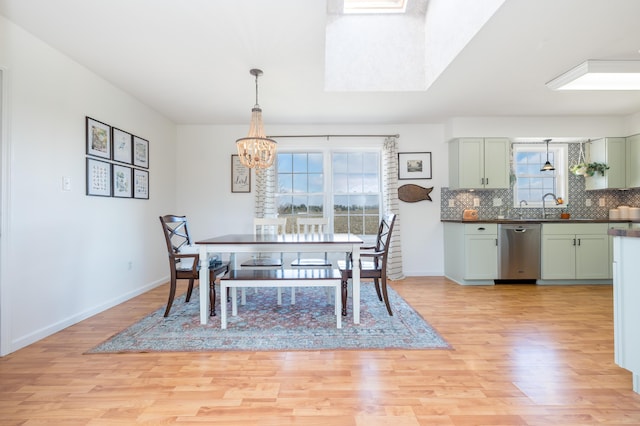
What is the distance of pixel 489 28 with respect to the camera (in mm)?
2314

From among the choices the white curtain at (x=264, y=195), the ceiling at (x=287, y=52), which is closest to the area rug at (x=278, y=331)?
the white curtain at (x=264, y=195)

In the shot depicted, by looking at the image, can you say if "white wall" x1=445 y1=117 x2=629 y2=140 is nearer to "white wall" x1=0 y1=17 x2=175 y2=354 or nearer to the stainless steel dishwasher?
the stainless steel dishwasher

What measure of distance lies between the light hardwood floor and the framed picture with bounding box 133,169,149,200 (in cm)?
176

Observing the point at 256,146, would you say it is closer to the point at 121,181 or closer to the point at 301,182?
the point at 121,181

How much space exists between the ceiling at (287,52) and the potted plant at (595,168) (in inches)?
29.4

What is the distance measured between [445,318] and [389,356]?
41.5 inches

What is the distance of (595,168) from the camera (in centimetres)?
457

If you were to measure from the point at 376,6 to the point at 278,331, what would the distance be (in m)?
3.44

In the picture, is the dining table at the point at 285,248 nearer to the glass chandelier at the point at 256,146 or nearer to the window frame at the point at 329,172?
the glass chandelier at the point at 256,146

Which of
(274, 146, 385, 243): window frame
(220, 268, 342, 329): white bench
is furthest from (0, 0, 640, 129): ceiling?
(220, 268, 342, 329): white bench

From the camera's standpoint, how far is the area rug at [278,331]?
2316 mm

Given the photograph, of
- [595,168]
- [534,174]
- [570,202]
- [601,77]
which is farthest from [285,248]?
[595,168]

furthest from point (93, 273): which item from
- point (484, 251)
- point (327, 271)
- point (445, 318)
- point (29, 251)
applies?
point (484, 251)

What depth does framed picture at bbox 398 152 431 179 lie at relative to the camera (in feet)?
16.2
